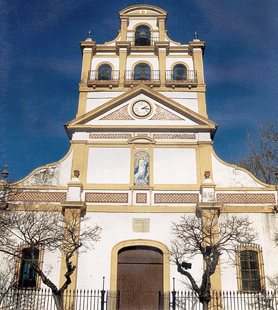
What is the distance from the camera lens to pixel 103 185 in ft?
66.4

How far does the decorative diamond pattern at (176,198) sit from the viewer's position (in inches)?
781

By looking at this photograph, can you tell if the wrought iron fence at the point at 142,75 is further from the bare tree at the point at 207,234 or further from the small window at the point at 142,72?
the bare tree at the point at 207,234

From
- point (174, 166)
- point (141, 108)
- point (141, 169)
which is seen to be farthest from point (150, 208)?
point (141, 108)

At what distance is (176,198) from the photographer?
19.9m

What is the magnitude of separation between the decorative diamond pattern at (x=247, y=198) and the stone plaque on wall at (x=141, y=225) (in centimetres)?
383

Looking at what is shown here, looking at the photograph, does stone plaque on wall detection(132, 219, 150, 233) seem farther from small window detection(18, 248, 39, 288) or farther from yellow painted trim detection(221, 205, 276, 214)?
small window detection(18, 248, 39, 288)

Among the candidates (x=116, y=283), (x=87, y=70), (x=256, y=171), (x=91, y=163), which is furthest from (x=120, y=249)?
(x=256, y=171)

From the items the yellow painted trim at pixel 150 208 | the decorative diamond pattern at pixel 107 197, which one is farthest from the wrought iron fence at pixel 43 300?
the decorative diamond pattern at pixel 107 197

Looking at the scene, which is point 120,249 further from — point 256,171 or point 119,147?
point 256,171

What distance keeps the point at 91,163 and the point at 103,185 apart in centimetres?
147

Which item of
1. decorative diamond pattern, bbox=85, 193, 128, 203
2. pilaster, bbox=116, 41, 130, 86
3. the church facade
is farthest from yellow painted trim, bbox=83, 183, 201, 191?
pilaster, bbox=116, 41, 130, 86

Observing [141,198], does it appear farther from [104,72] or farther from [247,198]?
[104,72]

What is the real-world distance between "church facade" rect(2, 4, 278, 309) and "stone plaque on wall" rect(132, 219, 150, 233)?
1.9 inches

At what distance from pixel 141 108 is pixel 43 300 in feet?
36.8
